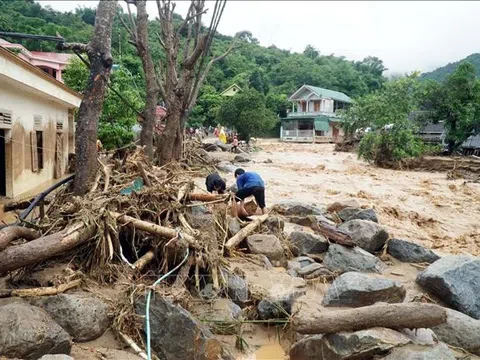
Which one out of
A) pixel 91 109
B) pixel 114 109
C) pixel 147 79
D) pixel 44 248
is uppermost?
pixel 147 79

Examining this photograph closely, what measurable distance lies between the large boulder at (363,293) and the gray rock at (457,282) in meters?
0.60

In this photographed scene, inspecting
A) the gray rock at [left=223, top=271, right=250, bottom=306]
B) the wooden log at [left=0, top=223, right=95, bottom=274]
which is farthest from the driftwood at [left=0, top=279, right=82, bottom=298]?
the gray rock at [left=223, top=271, right=250, bottom=306]

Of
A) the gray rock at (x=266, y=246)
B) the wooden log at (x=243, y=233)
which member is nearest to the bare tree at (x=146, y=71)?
the wooden log at (x=243, y=233)

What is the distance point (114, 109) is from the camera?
17375mm

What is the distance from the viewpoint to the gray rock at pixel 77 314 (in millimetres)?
3686

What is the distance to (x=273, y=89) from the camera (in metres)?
59.0

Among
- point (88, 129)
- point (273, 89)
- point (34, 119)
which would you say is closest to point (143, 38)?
point (34, 119)

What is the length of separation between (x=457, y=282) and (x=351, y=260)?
155 cm

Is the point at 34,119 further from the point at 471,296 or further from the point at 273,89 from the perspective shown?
the point at 273,89

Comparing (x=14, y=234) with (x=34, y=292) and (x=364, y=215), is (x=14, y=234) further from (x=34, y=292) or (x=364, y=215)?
(x=364, y=215)

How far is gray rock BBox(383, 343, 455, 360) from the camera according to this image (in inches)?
129

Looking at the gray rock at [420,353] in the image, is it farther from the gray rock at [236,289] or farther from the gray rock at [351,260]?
the gray rock at [351,260]

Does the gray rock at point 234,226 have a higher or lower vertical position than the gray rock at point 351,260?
higher

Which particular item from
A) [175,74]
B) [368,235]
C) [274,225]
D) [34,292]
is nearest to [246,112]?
[175,74]
